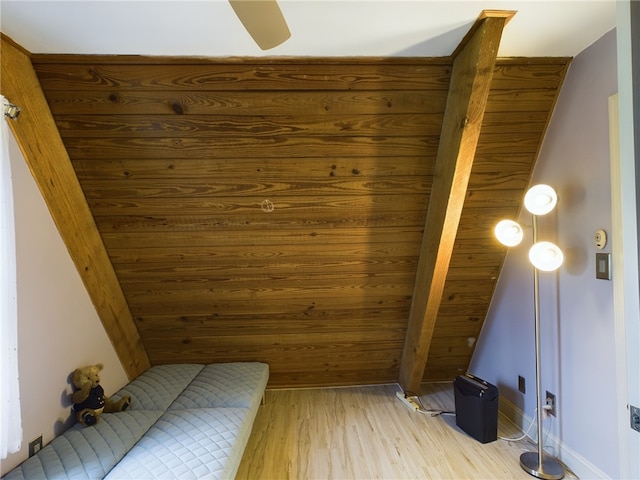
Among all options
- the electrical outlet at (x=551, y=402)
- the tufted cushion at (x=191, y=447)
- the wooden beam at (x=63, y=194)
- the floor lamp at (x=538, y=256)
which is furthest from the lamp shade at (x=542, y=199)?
the wooden beam at (x=63, y=194)

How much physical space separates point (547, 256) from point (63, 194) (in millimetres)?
2685

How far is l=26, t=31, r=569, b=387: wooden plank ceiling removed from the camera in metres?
1.84

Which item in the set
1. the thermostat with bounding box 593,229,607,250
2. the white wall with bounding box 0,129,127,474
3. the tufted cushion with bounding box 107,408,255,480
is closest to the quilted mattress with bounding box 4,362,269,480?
the tufted cushion with bounding box 107,408,255,480

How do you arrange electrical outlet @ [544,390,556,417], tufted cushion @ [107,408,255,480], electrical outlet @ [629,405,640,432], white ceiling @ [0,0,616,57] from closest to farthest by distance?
electrical outlet @ [629,405,640,432] < white ceiling @ [0,0,616,57] < tufted cushion @ [107,408,255,480] < electrical outlet @ [544,390,556,417]

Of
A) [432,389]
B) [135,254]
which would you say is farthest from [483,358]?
[135,254]

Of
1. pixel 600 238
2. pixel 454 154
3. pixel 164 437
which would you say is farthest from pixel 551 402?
pixel 164 437

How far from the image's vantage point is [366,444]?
7.69 feet

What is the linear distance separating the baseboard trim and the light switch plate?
3.43ft

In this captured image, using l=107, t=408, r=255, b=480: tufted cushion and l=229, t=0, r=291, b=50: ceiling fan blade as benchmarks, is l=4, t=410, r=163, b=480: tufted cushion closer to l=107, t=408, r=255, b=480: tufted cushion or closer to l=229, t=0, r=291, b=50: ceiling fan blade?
l=107, t=408, r=255, b=480: tufted cushion

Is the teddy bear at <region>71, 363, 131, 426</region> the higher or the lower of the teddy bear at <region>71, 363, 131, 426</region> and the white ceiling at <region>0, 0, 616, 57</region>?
the lower

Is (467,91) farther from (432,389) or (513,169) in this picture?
(432,389)

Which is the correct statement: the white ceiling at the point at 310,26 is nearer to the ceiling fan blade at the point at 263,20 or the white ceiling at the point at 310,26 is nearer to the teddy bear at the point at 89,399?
the ceiling fan blade at the point at 263,20

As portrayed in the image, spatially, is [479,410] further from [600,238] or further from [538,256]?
[600,238]

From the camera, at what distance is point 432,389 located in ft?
10.4
